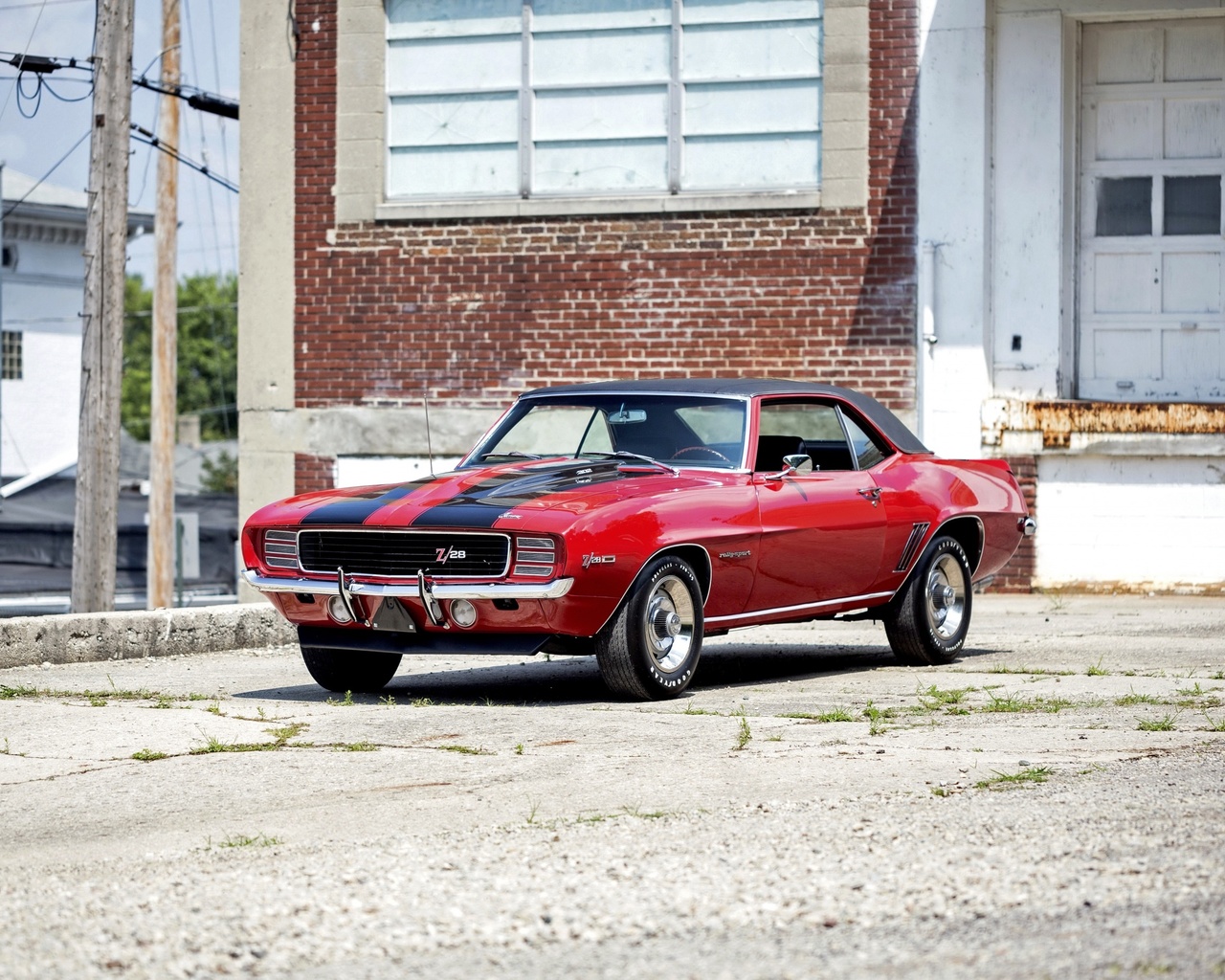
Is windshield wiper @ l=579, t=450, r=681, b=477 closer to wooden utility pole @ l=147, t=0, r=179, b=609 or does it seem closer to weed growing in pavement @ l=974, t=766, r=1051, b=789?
weed growing in pavement @ l=974, t=766, r=1051, b=789

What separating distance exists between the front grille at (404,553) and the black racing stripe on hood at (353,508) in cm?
6

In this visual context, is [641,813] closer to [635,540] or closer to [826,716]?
[826,716]

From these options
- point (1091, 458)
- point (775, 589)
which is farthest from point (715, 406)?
point (1091, 458)

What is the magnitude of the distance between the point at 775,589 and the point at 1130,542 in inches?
291

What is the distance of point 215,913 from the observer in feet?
14.0

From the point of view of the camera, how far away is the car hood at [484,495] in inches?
321

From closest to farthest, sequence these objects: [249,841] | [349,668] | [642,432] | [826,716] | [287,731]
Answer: [249,841], [287,731], [826,716], [349,668], [642,432]

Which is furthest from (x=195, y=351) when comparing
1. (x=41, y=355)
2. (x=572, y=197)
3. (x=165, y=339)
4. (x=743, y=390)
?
(x=743, y=390)

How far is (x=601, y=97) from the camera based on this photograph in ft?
56.3

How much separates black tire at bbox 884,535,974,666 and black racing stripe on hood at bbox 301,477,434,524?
281 centimetres

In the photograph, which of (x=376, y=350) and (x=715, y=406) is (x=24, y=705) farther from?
(x=376, y=350)

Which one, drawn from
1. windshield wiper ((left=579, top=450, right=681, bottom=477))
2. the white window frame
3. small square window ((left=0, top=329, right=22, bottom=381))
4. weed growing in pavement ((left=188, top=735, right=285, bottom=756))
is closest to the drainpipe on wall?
the white window frame

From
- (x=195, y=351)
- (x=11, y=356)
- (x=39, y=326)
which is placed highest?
(x=195, y=351)

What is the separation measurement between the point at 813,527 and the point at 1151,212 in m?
8.31
